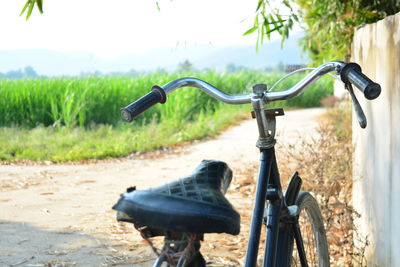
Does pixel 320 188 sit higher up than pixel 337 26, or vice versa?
pixel 337 26

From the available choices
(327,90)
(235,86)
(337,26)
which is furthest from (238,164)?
(327,90)

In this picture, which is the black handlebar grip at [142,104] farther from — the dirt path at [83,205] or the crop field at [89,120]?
the crop field at [89,120]

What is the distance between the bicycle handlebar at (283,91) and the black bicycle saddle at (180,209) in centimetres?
37

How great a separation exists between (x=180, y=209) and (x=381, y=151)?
2.13 meters

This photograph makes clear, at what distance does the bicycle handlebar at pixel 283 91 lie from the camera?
1.83 meters

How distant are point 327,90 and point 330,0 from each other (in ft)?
57.4

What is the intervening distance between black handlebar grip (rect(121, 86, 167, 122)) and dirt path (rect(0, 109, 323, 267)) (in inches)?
82.0

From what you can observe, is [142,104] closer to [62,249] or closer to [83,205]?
[62,249]

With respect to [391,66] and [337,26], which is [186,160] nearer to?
[337,26]

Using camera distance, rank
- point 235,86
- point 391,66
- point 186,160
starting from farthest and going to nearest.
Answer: point 235,86 → point 186,160 → point 391,66

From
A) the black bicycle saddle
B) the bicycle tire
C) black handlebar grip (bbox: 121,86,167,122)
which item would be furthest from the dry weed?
the black bicycle saddle

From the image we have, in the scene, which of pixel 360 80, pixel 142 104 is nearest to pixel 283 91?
pixel 360 80

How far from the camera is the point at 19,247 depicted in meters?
4.80

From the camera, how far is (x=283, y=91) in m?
→ 1.98
